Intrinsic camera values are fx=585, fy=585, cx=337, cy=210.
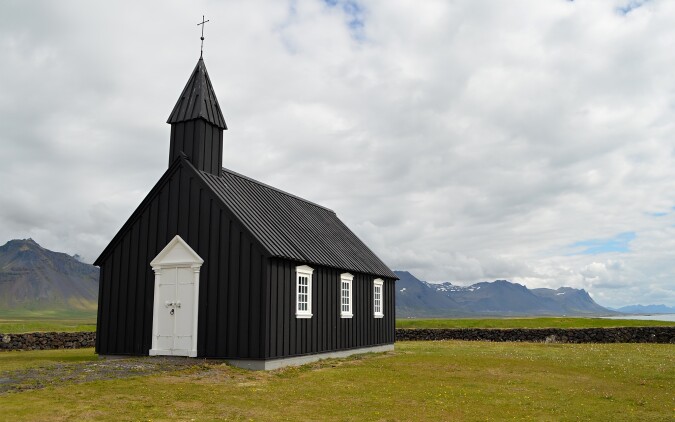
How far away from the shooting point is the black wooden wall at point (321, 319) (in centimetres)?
1952

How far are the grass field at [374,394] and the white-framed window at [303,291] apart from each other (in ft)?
6.44

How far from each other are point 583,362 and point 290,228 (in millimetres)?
12909

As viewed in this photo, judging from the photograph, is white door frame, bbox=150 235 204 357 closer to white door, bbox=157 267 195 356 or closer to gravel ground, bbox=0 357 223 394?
white door, bbox=157 267 195 356

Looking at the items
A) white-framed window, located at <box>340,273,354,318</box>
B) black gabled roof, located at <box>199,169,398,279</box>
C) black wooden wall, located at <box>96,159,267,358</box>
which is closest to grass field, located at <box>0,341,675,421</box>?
black wooden wall, located at <box>96,159,267,358</box>

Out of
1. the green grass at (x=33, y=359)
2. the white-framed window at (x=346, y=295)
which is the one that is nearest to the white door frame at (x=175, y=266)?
the green grass at (x=33, y=359)

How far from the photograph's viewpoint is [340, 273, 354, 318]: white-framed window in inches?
973

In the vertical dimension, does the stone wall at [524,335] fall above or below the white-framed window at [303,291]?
below

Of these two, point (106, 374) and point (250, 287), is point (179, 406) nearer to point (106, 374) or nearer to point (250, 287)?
point (106, 374)

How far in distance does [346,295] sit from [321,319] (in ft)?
9.36

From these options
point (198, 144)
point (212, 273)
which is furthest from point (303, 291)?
point (198, 144)

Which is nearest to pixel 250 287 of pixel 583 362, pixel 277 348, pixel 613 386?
pixel 277 348

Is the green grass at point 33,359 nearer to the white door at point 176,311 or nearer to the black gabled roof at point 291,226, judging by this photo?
the white door at point 176,311

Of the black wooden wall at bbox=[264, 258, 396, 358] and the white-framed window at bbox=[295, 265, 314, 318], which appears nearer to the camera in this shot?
the black wooden wall at bbox=[264, 258, 396, 358]

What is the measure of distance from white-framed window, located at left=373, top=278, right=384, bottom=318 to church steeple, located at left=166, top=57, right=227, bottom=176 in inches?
408
